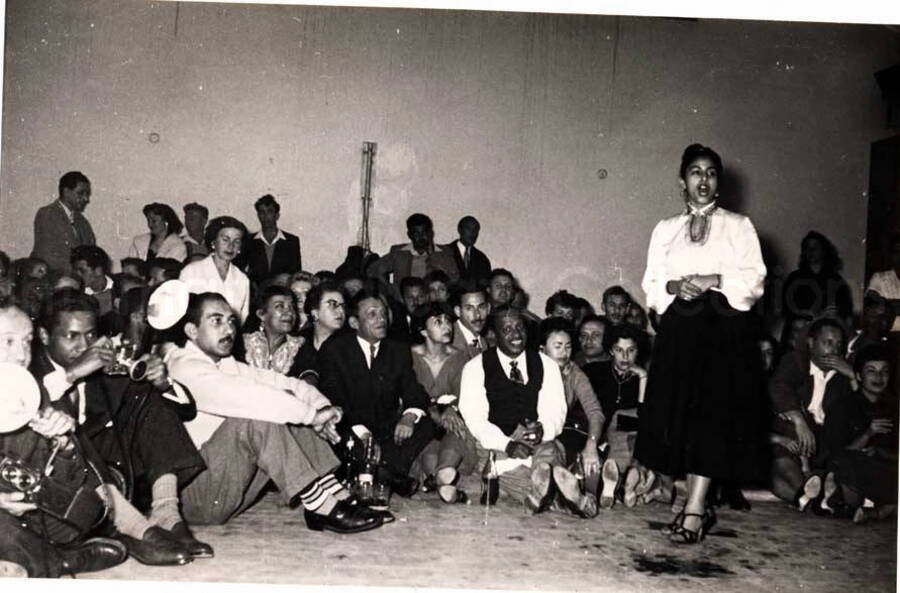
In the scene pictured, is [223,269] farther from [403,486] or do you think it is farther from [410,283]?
[403,486]

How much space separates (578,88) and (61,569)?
141 inches

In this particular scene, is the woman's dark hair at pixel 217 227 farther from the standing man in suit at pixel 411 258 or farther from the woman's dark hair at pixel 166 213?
the standing man in suit at pixel 411 258

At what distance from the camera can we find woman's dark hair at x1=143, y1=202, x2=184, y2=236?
4.59 metres

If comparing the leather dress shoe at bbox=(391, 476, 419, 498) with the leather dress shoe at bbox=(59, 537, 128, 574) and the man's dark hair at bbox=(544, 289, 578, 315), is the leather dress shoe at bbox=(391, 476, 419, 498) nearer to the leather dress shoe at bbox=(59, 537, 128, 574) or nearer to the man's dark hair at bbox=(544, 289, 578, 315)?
the leather dress shoe at bbox=(59, 537, 128, 574)

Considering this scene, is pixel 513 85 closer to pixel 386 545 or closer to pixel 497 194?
pixel 497 194

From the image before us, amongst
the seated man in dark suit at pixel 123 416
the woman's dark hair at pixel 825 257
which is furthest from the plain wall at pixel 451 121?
the seated man in dark suit at pixel 123 416

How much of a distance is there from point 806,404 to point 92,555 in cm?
304

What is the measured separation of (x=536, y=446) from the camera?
3754 mm

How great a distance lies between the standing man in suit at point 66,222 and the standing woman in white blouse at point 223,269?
0.53 meters

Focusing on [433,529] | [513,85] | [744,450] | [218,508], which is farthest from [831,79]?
[218,508]

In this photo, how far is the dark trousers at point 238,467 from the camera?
3.23 metres

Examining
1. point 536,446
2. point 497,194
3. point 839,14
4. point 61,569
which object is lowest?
point 61,569

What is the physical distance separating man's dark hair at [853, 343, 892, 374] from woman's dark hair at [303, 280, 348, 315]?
2.28m

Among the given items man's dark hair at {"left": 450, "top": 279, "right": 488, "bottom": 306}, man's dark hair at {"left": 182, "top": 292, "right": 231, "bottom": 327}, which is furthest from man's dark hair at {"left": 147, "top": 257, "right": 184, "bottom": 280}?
man's dark hair at {"left": 450, "top": 279, "right": 488, "bottom": 306}
